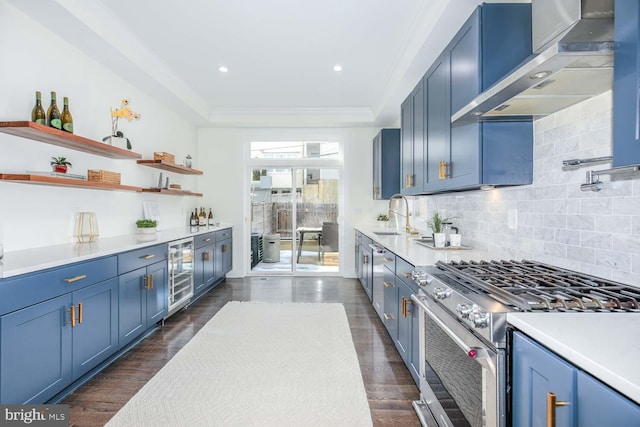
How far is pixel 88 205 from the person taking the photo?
3.05 meters

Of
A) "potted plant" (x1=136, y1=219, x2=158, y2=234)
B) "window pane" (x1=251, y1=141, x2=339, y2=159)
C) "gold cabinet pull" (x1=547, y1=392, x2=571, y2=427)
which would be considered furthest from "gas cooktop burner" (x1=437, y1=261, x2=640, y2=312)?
"window pane" (x1=251, y1=141, x2=339, y2=159)

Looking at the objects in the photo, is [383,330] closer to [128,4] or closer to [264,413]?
[264,413]

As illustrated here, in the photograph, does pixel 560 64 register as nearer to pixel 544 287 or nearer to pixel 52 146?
pixel 544 287

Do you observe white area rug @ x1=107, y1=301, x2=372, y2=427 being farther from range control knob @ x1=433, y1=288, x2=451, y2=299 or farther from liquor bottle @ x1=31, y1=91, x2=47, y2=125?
liquor bottle @ x1=31, y1=91, x2=47, y2=125

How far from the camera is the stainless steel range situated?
43.4 inches

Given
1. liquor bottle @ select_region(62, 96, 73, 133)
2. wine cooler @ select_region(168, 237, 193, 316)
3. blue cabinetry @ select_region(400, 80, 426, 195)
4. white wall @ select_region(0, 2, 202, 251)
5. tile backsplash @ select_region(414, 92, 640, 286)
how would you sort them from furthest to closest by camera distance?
wine cooler @ select_region(168, 237, 193, 316) < blue cabinetry @ select_region(400, 80, 426, 195) < liquor bottle @ select_region(62, 96, 73, 133) < white wall @ select_region(0, 2, 202, 251) < tile backsplash @ select_region(414, 92, 640, 286)

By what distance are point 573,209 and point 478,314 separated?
3.26ft

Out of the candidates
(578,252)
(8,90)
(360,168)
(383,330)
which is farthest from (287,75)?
(578,252)

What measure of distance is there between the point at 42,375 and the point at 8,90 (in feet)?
6.41

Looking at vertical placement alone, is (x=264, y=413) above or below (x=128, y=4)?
below

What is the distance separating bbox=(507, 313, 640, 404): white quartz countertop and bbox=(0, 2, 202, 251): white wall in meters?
2.90

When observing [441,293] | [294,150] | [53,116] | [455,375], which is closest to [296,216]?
[294,150]

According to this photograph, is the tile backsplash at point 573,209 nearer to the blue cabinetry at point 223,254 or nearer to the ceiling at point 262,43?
the ceiling at point 262,43

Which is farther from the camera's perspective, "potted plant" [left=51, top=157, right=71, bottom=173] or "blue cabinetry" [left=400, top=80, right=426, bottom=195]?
"blue cabinetry" [left=400, top=80, right=426, bottom=195]
